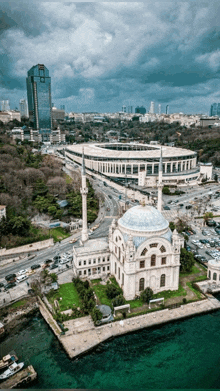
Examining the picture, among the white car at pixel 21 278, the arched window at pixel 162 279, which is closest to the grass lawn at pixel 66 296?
the white car at pixel 21 278

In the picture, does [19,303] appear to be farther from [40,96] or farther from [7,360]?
[40,96]

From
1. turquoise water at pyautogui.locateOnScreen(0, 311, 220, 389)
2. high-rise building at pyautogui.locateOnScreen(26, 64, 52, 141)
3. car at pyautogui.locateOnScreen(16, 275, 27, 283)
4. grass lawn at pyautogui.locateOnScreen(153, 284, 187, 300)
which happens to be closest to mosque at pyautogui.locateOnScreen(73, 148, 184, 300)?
grass lawn at pyautogui.locateOnScreen(153, 284, 187, 300)

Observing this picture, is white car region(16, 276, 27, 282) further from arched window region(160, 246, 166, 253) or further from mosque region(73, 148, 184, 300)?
arched window region(160, 246, 166, 253)

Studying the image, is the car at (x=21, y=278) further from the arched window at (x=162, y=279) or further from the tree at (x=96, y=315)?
the arched window at (x=162, y=279)

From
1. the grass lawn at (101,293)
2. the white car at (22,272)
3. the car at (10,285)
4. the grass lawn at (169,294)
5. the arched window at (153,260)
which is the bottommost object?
the grass lawn at (169,294)

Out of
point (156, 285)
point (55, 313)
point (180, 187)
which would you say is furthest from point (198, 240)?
point (180, 187)

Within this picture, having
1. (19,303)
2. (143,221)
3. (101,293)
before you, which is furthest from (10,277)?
(143,221)
